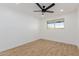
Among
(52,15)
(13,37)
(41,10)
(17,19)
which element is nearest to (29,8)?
(41,10)

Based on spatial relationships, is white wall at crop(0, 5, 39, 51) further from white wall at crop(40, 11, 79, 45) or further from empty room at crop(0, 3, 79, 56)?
white wall at crop(40, 11, 79, 45)

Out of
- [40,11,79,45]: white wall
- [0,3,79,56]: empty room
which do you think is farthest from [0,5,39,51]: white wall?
[40,11,79,45]: white wall

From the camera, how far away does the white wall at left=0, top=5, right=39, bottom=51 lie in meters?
3.21

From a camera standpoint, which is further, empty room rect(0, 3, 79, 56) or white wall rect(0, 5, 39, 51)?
white wall rect(0, 5, 39, 51)

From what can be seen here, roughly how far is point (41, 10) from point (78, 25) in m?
1.73

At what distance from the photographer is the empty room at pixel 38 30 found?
9.21ft

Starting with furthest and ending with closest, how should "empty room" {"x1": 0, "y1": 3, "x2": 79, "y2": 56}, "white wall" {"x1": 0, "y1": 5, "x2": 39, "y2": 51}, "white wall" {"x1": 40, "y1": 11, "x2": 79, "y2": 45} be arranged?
"white wall" {"x1": 40, "y1": 11, "x2": 79, "y2": 45} → "white wall" {"x1": 0, "y1": 5, "x2": 39, "y2": 51} → "empty room" {"x1": 0, "y1": 3, "x2": 79, "y2": 56}

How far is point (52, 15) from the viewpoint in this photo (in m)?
2.90

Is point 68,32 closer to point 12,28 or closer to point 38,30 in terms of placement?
point 38,30

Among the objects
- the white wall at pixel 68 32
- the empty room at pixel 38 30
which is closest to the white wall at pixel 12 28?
the empty room at pixel 38 30

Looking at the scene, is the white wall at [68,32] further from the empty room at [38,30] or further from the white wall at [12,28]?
the white wall at [12,28]

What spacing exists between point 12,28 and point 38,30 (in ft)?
3.83

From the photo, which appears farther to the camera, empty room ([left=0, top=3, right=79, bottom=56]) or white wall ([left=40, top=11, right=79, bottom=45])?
white wall ([left=40, top=11, right=79, bottom=45])

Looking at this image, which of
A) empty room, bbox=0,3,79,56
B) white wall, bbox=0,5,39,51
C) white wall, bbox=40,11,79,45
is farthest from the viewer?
white wall, bbox=40,11,79,45
